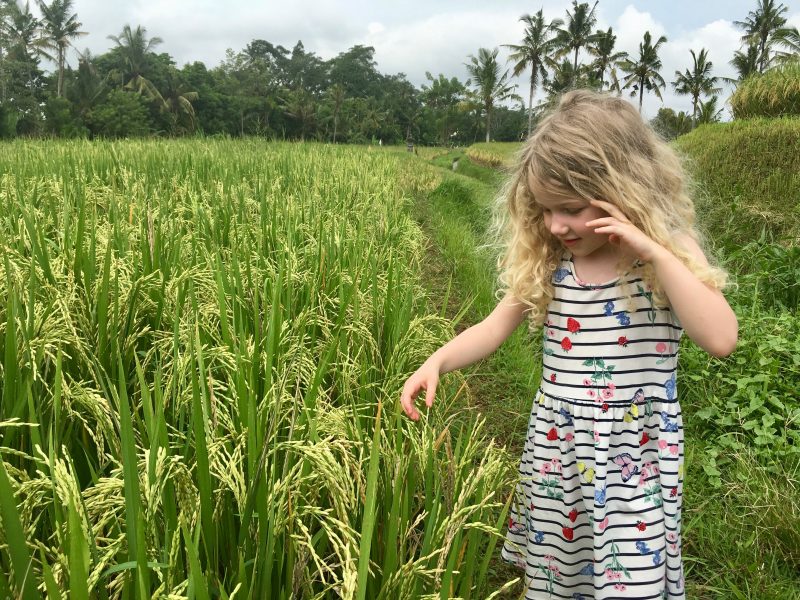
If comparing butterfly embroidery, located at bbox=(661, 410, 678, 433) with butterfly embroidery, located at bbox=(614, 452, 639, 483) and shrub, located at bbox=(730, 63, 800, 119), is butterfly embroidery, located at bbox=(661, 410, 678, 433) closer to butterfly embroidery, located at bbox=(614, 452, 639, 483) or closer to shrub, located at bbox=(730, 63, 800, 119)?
butterfly embroidery, located at bbox=(614, 452, 639, 483)

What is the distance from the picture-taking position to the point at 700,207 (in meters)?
5.91

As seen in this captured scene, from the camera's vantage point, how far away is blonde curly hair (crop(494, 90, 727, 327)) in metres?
1.25

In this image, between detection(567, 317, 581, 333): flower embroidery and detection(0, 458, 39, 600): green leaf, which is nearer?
detection(0, 458, 39, 600): green leaf

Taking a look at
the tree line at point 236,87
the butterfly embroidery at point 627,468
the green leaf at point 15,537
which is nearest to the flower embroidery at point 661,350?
the butterfly embroidery at point 627,468

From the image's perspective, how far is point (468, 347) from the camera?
4.75 ft

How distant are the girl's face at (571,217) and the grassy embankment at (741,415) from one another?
383 mm

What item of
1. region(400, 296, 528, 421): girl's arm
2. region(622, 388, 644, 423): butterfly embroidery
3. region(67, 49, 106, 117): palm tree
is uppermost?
region(67, 49, 106, 117): palm tree

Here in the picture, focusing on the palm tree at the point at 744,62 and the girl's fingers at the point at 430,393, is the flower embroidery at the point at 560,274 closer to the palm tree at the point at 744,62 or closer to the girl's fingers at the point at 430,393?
the girl's fingers at the point at 430,393

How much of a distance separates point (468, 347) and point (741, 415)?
1.62 meters

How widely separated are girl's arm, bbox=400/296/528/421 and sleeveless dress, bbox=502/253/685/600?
4.1 inches

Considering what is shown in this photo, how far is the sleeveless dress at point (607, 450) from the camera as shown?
1.29 m

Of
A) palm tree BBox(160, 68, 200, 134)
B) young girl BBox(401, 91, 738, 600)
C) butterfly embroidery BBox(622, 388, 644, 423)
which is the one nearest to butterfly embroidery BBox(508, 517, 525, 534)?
young girl BBox(401, 91, 738, 600)

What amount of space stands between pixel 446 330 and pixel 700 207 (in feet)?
15.9

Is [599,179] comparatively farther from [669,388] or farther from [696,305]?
[669,388]
